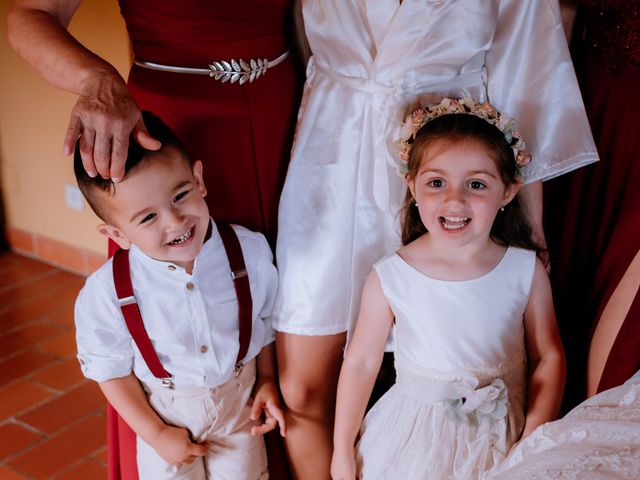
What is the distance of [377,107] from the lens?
5.97 ft

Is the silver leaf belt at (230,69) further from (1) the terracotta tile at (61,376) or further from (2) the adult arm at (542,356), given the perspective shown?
(1) the terracotta tile at (61,376)

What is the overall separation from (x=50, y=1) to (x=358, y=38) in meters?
0.65

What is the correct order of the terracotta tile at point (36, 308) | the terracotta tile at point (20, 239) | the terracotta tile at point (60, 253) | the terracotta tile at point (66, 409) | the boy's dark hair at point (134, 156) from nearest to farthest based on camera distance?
the boy's dark hair at point (134, 156)
the terracotta tile at point (66, 409)
the terracotta tile at point (36, 308)
the terracotta tile at point (60, 253)
the terracotta tile at point (20, 239)

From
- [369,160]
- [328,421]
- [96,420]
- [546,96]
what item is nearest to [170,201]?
[369,160]

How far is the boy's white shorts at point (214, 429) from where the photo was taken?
6.08 ft

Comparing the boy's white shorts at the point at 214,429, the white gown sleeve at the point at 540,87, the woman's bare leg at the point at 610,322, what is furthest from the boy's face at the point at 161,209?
the woman's bare leg at the point at 610,322

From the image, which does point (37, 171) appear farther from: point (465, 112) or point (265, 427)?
point (465, 112)

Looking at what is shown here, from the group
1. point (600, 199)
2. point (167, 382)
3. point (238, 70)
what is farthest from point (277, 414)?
point (600, 199)

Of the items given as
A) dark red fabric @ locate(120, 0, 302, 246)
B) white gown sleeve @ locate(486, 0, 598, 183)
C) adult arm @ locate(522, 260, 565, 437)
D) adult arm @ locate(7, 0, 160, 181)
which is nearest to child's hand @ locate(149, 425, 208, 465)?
dark red fabric @ locate(120, 0, 302, 246)

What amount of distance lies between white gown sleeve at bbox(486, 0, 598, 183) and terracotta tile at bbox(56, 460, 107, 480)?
1.62 m

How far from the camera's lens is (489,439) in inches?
68.7

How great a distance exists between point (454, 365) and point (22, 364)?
199 centimetres

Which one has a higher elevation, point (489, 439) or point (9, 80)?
point (9, 80)

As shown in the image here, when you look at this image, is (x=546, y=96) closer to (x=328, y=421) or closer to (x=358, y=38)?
(x=358, y=38)
